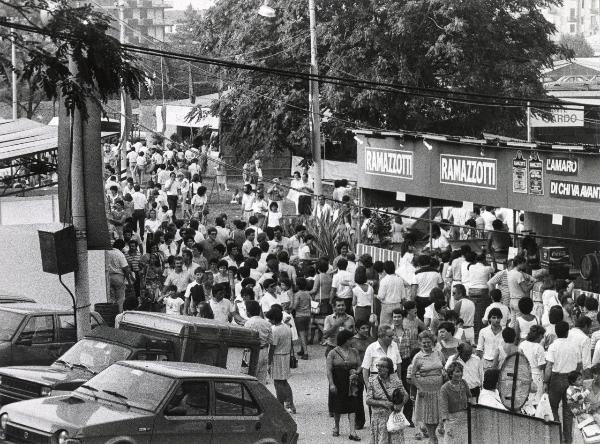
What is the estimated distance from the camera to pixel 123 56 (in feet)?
47.7

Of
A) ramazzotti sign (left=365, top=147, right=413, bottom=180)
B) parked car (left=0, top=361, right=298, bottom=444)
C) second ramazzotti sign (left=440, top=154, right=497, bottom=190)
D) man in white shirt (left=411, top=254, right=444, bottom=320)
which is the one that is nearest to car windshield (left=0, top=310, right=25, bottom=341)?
parked car (left=0, top=361, right=298, bottom=444)

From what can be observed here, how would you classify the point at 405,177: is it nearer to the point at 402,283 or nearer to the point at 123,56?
the point at 402,283

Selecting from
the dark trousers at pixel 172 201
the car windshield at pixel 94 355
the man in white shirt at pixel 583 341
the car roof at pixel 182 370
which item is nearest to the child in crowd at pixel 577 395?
the man in white shirt at pixel 583 341

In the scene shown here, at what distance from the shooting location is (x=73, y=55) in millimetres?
14430

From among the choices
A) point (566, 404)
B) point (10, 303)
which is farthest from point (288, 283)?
point (566, 404)

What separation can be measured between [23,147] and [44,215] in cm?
132

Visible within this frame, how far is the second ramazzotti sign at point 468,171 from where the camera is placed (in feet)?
80.8

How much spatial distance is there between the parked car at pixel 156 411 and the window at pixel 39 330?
139 inches

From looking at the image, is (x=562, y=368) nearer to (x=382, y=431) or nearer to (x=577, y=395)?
(x=577, y=395)

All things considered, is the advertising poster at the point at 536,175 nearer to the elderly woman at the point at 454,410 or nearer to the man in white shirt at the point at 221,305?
the man in white shirt at the point at 221,305

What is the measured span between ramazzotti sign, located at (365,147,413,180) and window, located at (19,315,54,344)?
11.6 m

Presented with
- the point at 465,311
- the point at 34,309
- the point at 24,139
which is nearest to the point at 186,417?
the point at 34,309

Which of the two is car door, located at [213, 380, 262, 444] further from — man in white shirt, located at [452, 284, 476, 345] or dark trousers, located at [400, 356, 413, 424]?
man in white shirt, located at [452, 284, 476, 345]

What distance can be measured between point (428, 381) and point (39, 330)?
5.18 metres
